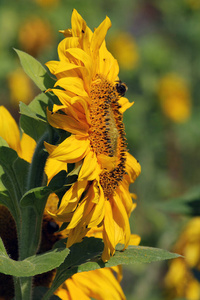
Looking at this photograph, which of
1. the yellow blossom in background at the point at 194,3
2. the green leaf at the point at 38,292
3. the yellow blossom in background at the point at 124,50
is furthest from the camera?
the yellow blossom in background at the point at 124,50

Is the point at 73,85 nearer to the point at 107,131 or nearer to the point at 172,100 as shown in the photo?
the point at 107,131

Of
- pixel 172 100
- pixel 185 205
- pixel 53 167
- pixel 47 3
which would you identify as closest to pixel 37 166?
pixel 53 167

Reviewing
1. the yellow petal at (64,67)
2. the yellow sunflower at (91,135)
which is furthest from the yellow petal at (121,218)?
the yellow petal at (64,67)

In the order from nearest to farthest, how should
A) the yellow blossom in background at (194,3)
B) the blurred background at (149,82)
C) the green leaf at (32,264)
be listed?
the green leaf at (32,264) < the blurred background at (149,82) < the yellow blossom in background at (194,3)

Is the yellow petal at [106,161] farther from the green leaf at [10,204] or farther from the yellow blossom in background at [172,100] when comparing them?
the yellow blossom in background at [172,100]

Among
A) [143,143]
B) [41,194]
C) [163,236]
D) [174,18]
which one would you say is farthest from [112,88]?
[174,18]
